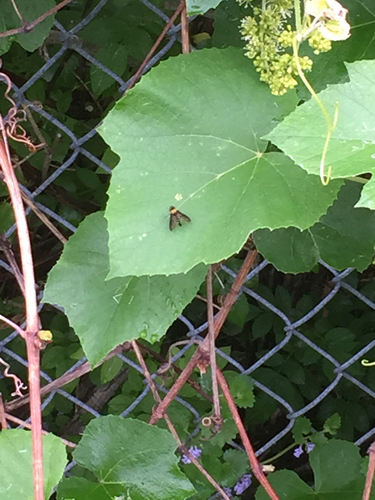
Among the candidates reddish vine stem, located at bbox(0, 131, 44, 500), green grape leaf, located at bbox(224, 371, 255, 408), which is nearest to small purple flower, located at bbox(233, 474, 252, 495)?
green grape leaf, located at bbox(224, 371, 255, 408)

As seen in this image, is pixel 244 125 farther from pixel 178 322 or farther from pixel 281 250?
pixel 178 322

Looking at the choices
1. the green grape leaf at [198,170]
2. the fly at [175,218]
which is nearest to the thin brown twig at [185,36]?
the green grape leaf at [198,170]

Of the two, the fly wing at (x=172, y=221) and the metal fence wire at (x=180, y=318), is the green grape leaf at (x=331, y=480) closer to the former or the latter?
the metal fence wire at (x=180, y=318)

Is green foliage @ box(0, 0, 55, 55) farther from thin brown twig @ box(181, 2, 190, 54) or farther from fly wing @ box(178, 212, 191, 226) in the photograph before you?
fly wing @ box(178, 212, 191, 226)

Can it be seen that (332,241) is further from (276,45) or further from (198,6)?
(198,6)

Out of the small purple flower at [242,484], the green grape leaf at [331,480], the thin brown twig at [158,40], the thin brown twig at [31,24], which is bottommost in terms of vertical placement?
the small purple flower at [242,484]

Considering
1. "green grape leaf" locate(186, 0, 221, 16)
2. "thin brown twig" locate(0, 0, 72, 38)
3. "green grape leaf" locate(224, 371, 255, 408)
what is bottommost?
"green grape leaf" locate(224, 371, 255, 408)

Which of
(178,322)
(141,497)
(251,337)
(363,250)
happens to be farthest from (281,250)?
(251,337)
